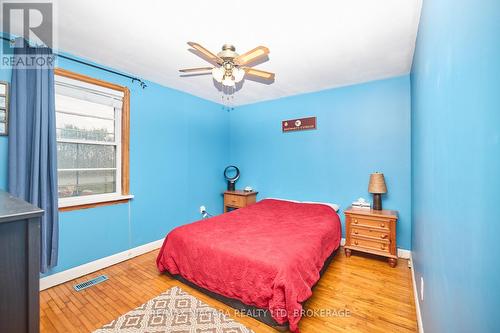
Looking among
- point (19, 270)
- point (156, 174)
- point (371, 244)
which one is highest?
point (156, 174)

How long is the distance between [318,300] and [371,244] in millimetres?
1205

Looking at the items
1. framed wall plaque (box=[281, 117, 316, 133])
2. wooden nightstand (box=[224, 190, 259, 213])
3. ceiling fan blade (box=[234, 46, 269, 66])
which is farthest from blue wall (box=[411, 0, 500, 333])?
wooden nightstand (box=[224, 190, 259, 213])

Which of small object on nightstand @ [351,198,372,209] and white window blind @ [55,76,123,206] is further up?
white window blind @ [55,76,123,206]

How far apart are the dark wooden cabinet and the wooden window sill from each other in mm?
1848

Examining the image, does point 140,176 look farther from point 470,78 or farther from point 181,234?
point 470,78

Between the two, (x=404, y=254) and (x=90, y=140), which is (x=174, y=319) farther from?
(x=404, y=254)

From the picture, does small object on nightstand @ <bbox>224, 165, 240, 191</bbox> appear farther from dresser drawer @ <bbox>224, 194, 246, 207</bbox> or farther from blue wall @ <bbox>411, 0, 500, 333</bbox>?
blue wall @ <bbox>411, 0, 500, 333</bbox>

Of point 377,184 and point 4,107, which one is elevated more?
point 4,107

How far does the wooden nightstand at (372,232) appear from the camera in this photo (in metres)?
2.65

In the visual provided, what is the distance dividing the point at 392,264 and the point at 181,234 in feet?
8.24

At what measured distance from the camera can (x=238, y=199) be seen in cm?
411

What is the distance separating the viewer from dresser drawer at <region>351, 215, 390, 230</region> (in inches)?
106

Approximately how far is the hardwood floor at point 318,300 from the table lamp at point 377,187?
754 mm

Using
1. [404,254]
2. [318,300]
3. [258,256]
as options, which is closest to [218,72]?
[258,256]
